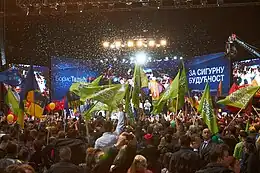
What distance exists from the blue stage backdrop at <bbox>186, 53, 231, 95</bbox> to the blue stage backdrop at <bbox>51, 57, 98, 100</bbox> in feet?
23.5

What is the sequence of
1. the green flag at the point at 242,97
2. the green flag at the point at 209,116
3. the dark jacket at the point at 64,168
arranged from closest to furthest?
the dark jacket at the point at 64,168 → the green flag at the point at 209,116 → the green flag at the point at 242,97

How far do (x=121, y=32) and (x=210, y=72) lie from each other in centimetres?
709

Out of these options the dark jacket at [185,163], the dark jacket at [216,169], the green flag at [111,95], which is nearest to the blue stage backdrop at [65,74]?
the green flag at [111,95]

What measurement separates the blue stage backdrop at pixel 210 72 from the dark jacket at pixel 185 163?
23177 millimetres

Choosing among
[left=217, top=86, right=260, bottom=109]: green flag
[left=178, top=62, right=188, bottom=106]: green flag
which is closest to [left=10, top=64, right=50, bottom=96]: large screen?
[left=178, top=62, right=188, bottom=106]: green flag

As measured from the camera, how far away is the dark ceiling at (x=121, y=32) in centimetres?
3072

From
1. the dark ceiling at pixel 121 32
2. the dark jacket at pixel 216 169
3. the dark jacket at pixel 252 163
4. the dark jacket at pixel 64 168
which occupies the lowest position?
the dark jacket at pixel 252 163

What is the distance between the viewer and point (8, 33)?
108 ft

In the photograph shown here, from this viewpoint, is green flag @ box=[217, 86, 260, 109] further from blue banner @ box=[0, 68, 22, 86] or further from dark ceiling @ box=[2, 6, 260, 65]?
blue banner @ box=[0, 68, 22, 86]

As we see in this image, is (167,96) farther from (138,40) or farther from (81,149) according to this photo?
(138,40)

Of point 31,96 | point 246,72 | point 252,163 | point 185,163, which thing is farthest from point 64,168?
point 246,72

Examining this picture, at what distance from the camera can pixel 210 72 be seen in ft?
103

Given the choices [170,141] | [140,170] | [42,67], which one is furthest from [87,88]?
[42,67]

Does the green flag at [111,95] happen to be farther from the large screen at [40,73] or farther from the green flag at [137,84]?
the large screen at [40,73]
